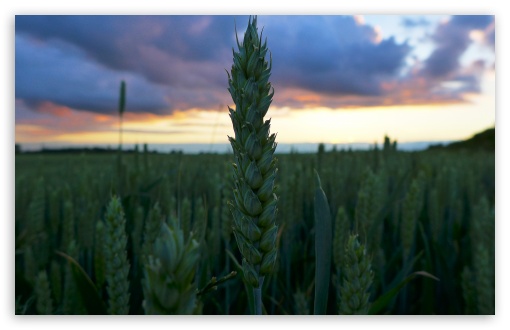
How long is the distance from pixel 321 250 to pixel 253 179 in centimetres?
22

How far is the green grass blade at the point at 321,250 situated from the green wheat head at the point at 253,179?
6.2 inches

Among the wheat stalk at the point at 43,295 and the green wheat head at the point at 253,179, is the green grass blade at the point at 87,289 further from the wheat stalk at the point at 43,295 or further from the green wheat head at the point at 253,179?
the green wheat head at the point at 253,179

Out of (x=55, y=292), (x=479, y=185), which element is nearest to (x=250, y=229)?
(x=55, y=292)

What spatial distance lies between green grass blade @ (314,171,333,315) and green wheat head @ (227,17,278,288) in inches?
6.2

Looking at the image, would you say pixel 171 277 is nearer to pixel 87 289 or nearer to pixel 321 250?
pixel 321 250

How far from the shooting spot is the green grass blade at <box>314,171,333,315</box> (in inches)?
29.0

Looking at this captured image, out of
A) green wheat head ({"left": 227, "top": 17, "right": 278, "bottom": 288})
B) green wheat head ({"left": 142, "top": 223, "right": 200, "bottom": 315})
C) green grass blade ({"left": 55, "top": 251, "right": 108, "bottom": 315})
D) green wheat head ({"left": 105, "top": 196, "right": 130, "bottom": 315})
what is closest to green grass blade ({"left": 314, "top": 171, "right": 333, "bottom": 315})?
green wheat head ({"left": 227, "top": 17, "right": 278, "bottom": 288})

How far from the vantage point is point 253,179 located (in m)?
0.59

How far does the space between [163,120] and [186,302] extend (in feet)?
6.26

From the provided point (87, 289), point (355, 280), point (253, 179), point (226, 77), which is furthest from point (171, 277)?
point (226, 77)

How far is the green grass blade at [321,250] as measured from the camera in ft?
2.41

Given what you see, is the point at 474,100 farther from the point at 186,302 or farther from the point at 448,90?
the point at 186,302

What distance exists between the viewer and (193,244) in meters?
0.41

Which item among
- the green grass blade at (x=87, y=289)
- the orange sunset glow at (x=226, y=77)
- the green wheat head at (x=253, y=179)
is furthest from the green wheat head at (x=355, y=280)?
the orange sunset glow at (x=226, y=77)
